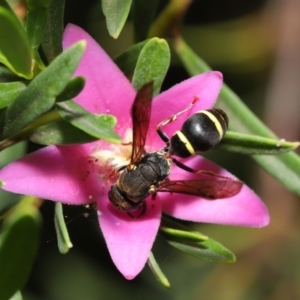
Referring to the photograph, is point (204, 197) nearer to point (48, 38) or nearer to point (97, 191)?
point (97, 191)

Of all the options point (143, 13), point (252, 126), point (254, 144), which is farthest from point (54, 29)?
point (252, 126)

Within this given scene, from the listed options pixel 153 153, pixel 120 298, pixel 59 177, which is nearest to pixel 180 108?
pixel 153 153

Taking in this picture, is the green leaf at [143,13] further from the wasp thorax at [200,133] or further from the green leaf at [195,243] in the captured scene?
the green leaf at [195,243]

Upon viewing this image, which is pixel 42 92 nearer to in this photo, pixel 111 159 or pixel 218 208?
pixel 111 159

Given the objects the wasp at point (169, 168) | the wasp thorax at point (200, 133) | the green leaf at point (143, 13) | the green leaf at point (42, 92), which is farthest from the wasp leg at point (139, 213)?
the green leaf at point (143, 13)

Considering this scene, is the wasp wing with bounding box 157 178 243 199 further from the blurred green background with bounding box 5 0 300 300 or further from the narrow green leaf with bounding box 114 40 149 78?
the blurred green background with bounding box 5 0 300 300

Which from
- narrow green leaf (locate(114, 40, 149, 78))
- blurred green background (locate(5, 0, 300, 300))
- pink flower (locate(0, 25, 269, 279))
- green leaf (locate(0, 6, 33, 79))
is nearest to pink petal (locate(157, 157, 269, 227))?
pink flower (locate(0, 25, 269, 279))
